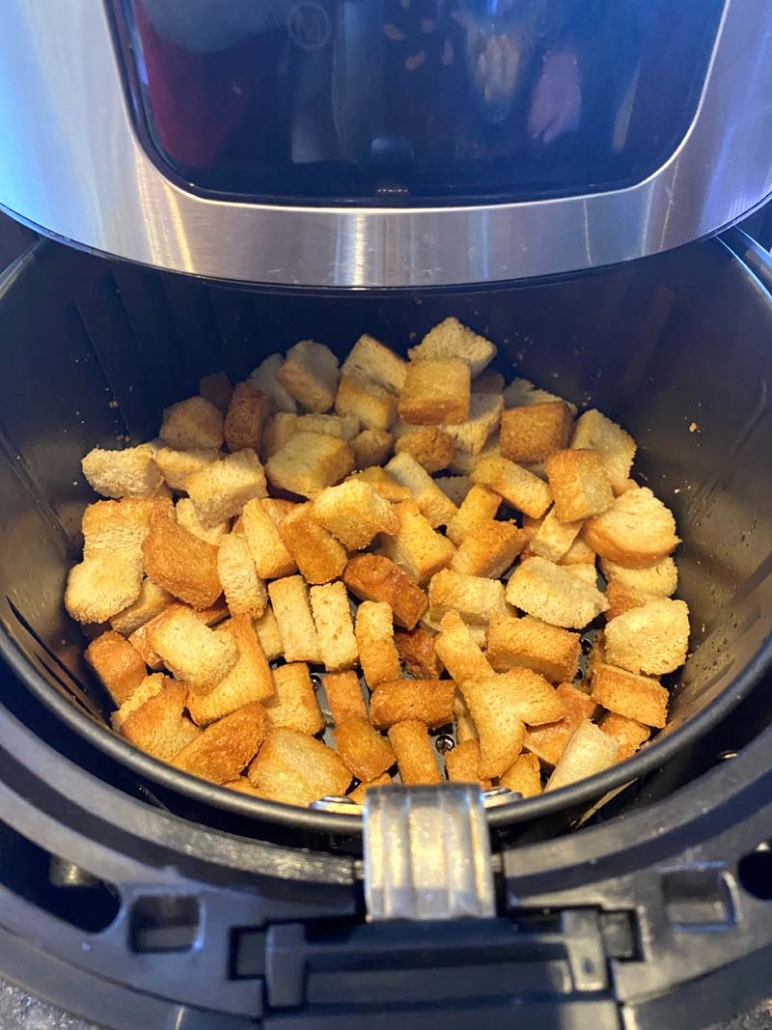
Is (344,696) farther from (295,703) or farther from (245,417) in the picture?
(245,417)

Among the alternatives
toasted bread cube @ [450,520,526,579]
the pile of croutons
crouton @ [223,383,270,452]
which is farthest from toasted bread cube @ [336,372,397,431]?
toasted bread cube @ [450,520,526,579]

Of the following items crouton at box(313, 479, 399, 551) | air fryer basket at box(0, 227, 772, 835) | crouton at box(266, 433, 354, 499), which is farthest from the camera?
crouton at box(266, 433, 354, 499)

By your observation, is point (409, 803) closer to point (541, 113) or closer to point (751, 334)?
point (541, 113)

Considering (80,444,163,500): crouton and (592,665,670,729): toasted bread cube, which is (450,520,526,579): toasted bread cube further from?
(80,444,163,500): crouton

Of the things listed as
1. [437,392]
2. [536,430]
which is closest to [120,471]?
[437,392]

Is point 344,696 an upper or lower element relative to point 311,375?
lower
